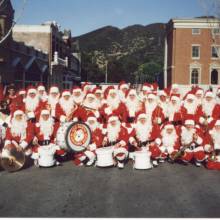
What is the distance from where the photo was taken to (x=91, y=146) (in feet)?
26.5

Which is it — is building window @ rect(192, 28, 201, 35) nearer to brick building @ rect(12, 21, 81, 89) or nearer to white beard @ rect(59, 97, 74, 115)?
brick building @ rect(12, 21, 81, 89)

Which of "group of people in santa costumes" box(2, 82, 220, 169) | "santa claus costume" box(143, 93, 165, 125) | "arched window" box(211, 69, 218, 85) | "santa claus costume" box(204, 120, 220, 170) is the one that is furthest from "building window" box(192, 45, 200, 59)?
"santa claus costume" box(204, 120, 220, 170)

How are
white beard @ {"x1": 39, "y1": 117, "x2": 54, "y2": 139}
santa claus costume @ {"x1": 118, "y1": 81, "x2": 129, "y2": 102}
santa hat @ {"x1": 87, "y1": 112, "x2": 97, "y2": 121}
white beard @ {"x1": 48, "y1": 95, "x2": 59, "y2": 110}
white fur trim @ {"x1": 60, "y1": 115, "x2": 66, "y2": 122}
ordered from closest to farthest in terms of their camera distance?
white beard @ {"x1": 39, "y1": 117, "x2": 54, "y2": 139}, santa hat @ {"x1": 87, "y1": 112, "x2": 97, "y2": 121}, white fur trim @ {"x1": 60, "y1": 115, "x2": 66, "y2": 122}, white beard @ {"x1": 48, "y1": 95, "x2": 59, "y2": 110}, santa claus costume @ {"x1": 118, "y1": 81, "x2": 129, "y2": 102}

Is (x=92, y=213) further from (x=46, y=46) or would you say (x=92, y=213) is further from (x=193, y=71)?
(x=193, y=71)

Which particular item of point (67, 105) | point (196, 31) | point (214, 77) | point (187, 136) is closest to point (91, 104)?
point (67, 105)

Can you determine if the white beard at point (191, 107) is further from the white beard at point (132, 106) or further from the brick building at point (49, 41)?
the brick building at point (49, 41)

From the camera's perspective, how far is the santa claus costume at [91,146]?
7973mm

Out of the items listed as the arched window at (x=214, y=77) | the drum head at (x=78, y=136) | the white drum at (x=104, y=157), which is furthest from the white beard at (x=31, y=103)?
the arched window at (x=214, y=77)

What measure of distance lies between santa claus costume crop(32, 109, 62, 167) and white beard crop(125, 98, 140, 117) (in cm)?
234

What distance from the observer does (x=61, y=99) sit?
Result: 30.8 feet

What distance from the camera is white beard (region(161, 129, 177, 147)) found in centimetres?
819

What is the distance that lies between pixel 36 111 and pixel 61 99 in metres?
0.76

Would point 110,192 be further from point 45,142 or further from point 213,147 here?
point 213,147

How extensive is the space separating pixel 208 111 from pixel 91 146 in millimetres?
3613
